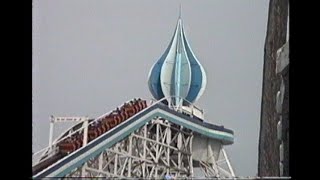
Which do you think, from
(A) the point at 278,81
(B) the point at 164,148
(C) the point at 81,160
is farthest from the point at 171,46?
(B) the point at 164,148

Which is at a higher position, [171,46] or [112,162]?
[171,46]

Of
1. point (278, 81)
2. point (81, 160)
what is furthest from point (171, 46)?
point (81, 160)
